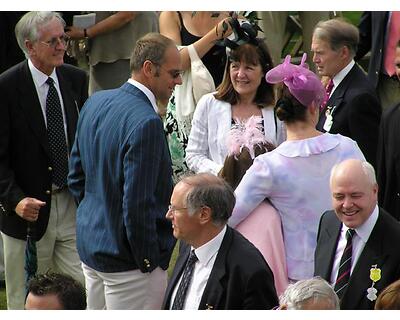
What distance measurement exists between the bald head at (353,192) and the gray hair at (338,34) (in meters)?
2.26

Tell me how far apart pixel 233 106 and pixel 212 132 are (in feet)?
0.72

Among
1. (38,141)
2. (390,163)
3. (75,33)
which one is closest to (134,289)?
(38,141)

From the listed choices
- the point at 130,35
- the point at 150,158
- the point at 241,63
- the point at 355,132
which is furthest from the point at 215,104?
the point at 130,35

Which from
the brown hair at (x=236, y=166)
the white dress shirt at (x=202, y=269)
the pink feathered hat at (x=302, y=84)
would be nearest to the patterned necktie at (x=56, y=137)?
the brown hair at (x=236, y=166)

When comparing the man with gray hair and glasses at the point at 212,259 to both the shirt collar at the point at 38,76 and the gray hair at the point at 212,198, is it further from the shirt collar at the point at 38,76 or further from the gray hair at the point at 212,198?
the shirt collar at the point at 38,76

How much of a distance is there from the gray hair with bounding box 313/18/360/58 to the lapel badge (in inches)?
104

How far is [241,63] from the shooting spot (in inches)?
308

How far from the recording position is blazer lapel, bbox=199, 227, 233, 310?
5.91 m

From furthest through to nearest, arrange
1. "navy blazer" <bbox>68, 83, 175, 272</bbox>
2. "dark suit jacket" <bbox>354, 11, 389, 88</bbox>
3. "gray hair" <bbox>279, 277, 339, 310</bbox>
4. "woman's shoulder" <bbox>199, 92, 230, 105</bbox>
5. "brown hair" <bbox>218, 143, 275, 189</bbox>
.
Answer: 1. "dark suit jacket" <bbox>354, 11, 389, 88</bbox>
2. "woman's shoulder" <bbox>199, 92, 230, 105</bbox>
3. "brown hair" <bbox>218, 143, 275, 189</bbox>
4. "navy blazer" <bbox>68, 83, 175, 272</bbox>
5. "gray hair" <bbox>279, 277, 339, 310</bbox>

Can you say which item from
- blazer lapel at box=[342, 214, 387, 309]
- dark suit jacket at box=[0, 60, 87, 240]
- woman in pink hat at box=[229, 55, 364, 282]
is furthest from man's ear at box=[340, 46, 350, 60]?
blazer lapel at box=[342, 214, 387, 309]

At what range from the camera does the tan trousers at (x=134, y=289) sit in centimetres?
677

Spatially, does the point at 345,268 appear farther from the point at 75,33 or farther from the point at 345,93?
the point at 75,33

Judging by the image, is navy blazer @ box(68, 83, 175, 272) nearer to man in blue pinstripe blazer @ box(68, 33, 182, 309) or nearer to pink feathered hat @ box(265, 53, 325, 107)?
man in blue pinstripe blazer @ box(68, 33, 182, 309)

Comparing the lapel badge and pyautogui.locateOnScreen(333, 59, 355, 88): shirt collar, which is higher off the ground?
pyautogui.locateOnScreen(333, 59, 355, 88): shirt collar
